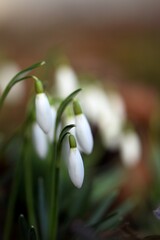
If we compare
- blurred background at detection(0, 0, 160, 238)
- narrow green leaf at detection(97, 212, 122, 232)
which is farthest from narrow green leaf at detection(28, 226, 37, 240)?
blurred background at detection(0, 0, 160, 238)

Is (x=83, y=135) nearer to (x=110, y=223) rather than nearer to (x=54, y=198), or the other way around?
(x=54, y=198)

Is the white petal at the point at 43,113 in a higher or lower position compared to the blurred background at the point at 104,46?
higher

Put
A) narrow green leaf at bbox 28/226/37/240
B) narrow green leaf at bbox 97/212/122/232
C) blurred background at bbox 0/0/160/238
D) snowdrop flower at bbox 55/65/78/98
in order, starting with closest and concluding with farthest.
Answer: narrow green leaf at bbox 28/226/37/240, narrow green leaf at bbox 97/212/122/232, snowdrop flower at bbox 55/65/78/98, blurred background at bbox 0/0/160/238

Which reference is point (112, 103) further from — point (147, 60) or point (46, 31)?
point (46, 31)

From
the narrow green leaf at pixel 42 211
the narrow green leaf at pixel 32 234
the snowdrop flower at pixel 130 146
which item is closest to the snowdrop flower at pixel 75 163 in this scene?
the narrow green leaf at pixel 32 234

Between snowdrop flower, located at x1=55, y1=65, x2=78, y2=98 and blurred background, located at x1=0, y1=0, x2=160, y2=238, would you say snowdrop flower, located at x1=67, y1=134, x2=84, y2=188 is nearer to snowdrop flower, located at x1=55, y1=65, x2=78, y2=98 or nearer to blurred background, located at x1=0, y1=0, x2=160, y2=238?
blurred background, located at x1=0, y1=0, x2=160, y2=238

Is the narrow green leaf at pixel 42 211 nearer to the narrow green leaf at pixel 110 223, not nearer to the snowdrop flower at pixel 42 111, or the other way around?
the narrow green leaf at pixel 110 223

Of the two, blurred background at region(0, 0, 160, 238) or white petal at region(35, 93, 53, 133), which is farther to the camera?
blurred background at region(0, 0, 160, 238)
